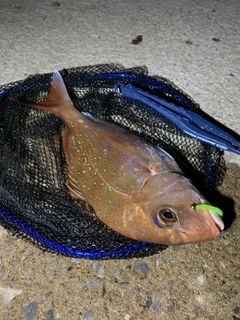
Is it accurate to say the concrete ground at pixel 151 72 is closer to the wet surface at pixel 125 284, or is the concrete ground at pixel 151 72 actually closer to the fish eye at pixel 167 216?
the wet surface at pixel 125 284

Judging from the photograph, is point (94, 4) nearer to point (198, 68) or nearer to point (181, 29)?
point (181, 29)

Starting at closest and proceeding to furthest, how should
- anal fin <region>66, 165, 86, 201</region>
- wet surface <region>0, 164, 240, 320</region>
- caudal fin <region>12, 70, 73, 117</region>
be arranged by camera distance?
wet surface <region>0, 164, 240, 320</region>, anal fin <region>66, 165, 86, 201</region>, caudal fin <region>12, 70, 73, 117</region>

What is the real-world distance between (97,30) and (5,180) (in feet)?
6.36

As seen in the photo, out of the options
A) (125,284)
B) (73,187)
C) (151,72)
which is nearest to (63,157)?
(73,187)

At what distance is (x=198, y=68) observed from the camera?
3094 millimetres

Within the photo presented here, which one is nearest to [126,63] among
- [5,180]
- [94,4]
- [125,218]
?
[94,4]

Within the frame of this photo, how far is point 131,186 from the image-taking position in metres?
1.69

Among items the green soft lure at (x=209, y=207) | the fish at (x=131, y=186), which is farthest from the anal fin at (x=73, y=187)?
the green soft lure at (x=209, y=207)

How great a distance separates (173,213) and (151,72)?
1.76 meters

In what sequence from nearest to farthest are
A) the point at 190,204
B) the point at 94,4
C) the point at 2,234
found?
1. the point at 190,204
2. the point at 2,234
3. the point at 94,4

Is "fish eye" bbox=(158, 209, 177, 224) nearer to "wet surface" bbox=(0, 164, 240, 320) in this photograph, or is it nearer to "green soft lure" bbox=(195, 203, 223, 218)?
"green soft lure" bbox=(195, 203, 223, 218)

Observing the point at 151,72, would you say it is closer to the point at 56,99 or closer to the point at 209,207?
the point at 56,99

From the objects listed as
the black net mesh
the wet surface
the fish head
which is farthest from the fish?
the wet surface

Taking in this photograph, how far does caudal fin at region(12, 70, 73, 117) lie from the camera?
6.88 feet
